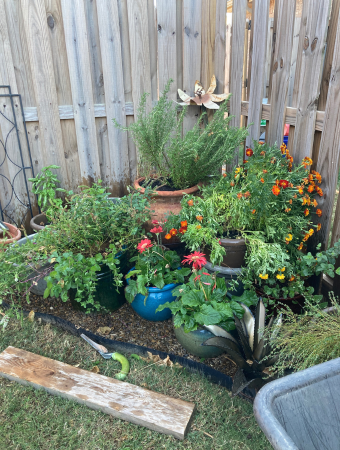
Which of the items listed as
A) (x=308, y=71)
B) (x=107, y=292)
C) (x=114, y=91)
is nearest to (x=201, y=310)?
Answer: (x=107, y=292)

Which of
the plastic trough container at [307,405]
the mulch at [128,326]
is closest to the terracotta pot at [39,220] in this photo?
the mulch at [128,326]

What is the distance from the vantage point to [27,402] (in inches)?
67.9

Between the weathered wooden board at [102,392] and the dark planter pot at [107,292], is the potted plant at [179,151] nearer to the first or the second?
the dark planter pot at [107,292]

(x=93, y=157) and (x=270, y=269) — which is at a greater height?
(x=93, y=157)

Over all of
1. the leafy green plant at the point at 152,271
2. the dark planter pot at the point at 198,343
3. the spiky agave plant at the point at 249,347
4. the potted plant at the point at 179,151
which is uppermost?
the potted plant at the point at 179,151

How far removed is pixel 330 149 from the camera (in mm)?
1961

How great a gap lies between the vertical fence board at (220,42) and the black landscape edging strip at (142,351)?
2.28 m

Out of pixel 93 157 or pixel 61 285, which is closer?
pixel 61 285

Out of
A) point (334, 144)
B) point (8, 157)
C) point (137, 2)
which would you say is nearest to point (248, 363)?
point (334, 144)

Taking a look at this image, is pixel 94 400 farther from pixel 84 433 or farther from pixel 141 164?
pixel 141 164

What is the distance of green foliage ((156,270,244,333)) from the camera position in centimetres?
181

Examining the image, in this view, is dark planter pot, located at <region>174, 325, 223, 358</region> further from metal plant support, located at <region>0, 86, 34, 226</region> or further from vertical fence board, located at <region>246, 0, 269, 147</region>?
metal plant support, located at <region>0, 86, 34, 226</region>

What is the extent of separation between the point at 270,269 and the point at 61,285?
1.20 m

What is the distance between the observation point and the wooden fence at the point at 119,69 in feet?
7.76
